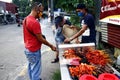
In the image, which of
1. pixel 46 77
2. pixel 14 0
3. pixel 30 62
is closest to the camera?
pixel 30 62

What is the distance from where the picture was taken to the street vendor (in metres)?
5.99

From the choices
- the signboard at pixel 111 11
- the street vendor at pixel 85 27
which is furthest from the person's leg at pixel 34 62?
the signboard at pixel 111 11

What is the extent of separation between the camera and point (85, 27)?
6.00m

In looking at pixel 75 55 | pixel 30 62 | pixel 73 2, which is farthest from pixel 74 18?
pixel 75 55

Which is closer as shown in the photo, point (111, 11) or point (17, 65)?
point (111, 11)

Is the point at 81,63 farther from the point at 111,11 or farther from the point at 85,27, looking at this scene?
the point at 111,11

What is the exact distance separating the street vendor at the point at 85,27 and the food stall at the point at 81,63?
107 centimetres

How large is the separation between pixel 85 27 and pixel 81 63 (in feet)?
6.24

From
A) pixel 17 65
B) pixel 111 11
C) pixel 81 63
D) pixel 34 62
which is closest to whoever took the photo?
pixel 81 63

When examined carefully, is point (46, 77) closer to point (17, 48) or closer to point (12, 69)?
point (12, 69)

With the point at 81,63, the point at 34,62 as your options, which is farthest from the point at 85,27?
the point at 81,63

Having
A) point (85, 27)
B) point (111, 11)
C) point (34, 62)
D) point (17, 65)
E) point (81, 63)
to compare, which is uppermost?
point (111, 11)

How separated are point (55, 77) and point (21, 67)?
2.34 m

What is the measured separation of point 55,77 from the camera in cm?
626
